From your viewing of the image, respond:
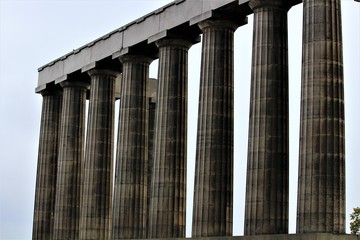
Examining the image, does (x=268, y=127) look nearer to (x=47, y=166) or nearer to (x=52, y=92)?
(x=47, y=166)

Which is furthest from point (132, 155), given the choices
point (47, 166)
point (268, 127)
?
point (268, 127)

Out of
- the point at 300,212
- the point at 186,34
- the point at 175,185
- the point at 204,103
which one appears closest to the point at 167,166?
the point at 175,185

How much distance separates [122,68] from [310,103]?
124 feet

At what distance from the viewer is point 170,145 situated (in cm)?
9394

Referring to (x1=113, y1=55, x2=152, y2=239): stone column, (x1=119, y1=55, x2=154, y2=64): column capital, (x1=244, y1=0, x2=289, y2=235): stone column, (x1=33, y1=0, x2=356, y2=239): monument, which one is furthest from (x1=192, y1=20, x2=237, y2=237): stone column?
(x1=119, y1=55, x2=154, y2=64): column capital

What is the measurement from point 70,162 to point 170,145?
24.3 metres

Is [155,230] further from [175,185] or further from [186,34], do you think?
[186,34]

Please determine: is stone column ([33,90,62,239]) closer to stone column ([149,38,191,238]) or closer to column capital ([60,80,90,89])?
column capital ([60,80,90,89])

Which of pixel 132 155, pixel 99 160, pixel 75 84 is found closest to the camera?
pixel 132 155

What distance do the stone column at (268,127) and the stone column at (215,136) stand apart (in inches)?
258

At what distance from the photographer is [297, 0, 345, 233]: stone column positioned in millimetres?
73375

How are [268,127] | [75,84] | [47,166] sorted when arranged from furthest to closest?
[47,166]
[75,84]
[268,127]

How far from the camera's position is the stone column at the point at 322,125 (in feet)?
241

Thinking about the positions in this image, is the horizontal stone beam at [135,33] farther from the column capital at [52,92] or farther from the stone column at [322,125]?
the stone column at [322,125]
